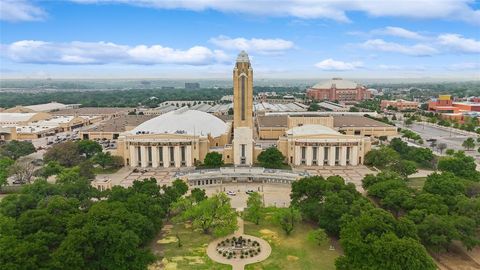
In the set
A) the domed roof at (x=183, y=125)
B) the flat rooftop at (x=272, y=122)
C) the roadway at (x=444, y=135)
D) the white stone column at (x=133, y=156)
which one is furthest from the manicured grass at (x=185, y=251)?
the roadway at (x=444, y=135)

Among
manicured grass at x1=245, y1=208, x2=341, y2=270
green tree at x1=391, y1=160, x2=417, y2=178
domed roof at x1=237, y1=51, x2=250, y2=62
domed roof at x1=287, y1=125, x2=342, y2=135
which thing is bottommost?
manicured grass at x1=245, y1=208, x2=341, y2=270

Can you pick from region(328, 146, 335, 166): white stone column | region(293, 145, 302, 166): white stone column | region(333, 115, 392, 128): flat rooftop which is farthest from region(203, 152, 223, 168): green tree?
region(333, 115, 392, 128): flat rooftop

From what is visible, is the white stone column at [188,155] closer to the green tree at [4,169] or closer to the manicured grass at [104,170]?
the manicured grass at [104,170]

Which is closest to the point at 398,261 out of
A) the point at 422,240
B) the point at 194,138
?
the point at 422,240

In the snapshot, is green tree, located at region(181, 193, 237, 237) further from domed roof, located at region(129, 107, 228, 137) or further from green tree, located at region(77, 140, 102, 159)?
green tree, located at region(77, 140, 102, 159)

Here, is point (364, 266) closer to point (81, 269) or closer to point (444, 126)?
point (81, 269)
